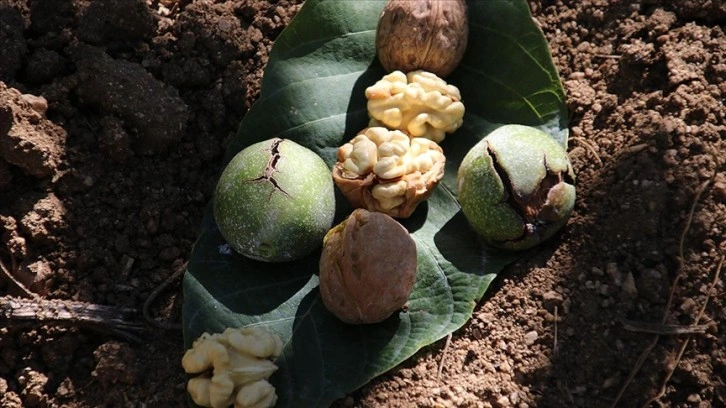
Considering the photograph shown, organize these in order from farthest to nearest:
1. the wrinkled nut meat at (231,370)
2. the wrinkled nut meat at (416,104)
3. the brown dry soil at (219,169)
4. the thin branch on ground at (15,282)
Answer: the wrinkled nut meat at (416,104), the thin branch on ground at (15,282), the brown dry soil at (219,169), the wrinkled nut meat at (231,370)

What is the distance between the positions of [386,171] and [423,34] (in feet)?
1.74

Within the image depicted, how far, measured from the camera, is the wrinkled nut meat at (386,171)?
2922mm

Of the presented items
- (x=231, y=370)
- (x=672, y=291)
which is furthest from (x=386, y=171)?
→ (x=672, y=291)

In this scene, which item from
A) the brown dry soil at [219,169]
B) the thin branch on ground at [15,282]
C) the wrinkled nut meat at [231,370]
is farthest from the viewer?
the thin branch on ground at [15,282]

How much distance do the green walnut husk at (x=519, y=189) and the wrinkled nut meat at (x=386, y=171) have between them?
0.51 ft

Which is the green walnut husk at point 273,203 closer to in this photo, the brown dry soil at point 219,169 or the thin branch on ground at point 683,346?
the brown dry soil at point 219,169

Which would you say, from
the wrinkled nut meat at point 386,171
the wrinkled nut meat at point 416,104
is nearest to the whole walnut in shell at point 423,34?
the wrinkled nut meat at point 416,104

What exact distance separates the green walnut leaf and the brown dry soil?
0.10 meters

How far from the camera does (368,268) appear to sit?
2701mm

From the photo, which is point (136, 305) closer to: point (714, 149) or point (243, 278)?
point (243, 278)

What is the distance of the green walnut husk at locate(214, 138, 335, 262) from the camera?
9.14 ft

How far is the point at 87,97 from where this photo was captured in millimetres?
3072

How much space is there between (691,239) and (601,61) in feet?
2.61

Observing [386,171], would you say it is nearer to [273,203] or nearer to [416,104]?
[416,104]
